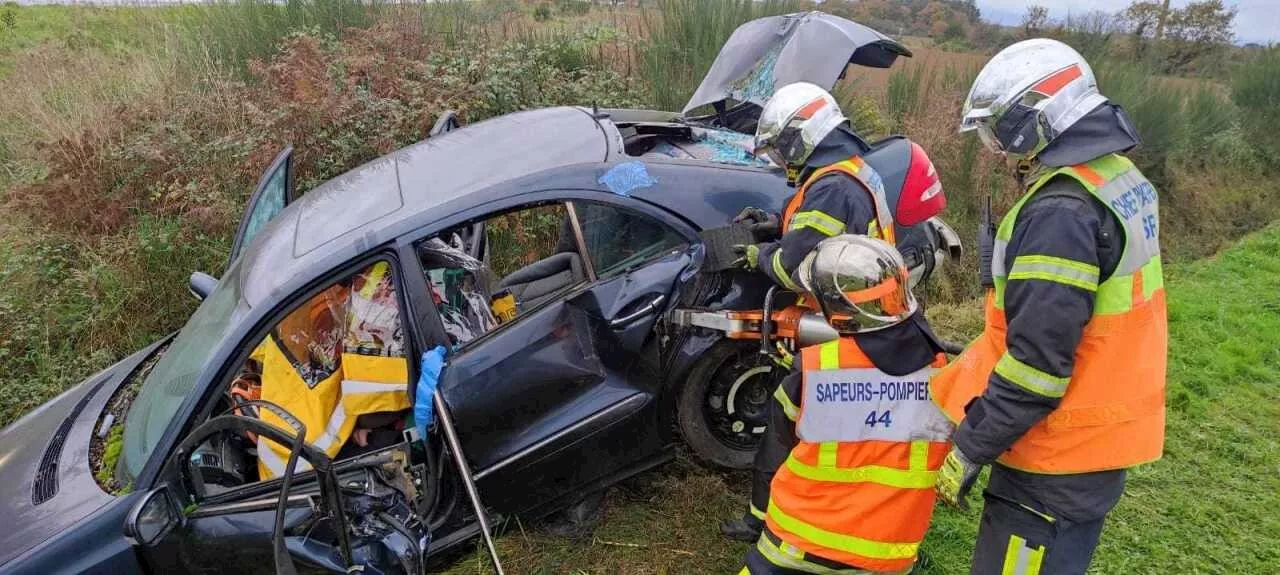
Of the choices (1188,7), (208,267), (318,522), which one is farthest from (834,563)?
(1188,7)

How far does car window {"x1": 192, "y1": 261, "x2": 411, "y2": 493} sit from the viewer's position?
9.46 feet

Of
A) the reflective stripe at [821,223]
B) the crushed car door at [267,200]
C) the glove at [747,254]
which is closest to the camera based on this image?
the reflective stripe at [821,223]

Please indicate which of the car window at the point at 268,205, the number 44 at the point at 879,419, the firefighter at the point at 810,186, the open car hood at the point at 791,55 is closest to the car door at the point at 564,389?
the firefighter at the point at 810,186

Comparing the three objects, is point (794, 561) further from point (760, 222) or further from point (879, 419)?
point (760, 222)

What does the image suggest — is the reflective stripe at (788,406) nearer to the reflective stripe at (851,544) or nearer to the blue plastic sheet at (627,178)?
the reflective stripe at (851,544)

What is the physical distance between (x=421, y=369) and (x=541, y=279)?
3.63 ft

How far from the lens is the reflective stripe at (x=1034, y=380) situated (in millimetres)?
1880

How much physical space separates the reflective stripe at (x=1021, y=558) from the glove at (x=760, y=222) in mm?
1478

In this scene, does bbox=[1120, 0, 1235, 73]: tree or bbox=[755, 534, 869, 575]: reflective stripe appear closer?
bbox=[755, 534, 869, 575]: reflective stripe

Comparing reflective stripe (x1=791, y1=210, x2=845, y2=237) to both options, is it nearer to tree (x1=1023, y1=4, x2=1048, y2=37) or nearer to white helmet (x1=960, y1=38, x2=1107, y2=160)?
white helmet (x1=960, y1=38, x2=1107, y2=160)

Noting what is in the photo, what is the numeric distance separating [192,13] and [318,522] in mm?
7331

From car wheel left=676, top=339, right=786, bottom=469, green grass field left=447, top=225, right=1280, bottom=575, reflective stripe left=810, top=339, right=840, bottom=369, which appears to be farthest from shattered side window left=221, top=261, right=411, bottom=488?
reflective stripe left=810, top=339, right=840, bottom=369

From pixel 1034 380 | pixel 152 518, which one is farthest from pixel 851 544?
pixel 152 518

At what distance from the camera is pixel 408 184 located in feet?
10.3
